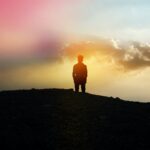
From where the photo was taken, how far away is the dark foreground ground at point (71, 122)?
2231cm

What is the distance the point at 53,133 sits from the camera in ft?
76.9

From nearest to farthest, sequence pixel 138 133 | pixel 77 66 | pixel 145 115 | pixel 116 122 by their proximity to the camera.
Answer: pixel 138 133, pixel 116 122, pixel 145 115, pixel 77 66

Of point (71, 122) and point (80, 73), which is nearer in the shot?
point (71, 122)

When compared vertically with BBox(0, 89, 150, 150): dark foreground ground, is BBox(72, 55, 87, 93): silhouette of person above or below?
above

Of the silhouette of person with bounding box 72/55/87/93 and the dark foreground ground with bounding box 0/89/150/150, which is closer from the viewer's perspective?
the dark foreground ground with bounding box 0/89/150/150

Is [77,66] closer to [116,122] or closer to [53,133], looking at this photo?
[116,122]

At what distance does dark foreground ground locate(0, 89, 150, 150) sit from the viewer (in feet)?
73.2

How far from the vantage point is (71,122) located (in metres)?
25.2

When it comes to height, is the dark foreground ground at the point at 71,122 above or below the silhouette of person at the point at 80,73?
below

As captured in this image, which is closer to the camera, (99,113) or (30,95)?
(99,113)

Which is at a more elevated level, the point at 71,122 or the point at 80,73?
the point at 80,73

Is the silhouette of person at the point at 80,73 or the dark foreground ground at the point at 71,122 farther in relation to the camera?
the silhouette of person at the point at 80,73

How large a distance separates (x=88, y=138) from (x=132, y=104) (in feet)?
29.6

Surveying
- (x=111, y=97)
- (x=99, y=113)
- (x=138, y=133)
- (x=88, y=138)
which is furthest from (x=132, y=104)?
(x=88, y=138)
